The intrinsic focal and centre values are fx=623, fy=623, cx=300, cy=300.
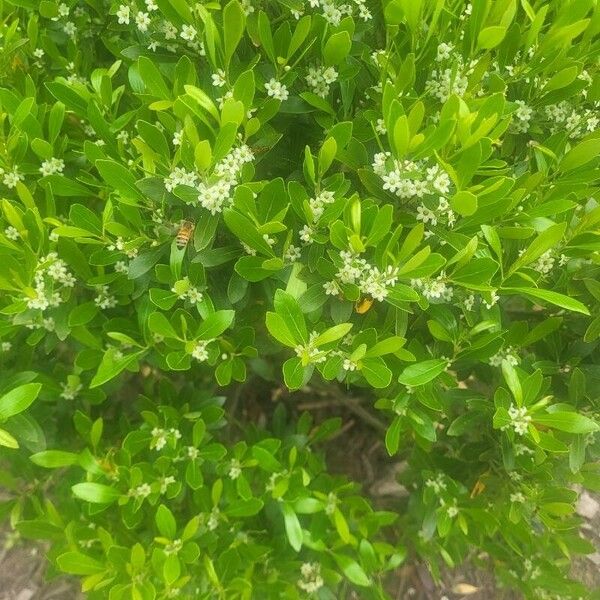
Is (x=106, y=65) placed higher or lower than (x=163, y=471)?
higher

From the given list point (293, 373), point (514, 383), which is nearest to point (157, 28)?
point (293, 373)

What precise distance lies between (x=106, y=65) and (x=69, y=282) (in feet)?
1.83

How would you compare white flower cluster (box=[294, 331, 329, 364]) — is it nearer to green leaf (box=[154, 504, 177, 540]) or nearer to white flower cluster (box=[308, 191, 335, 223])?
white flower cluster (box=[308, 191, 335, 223])

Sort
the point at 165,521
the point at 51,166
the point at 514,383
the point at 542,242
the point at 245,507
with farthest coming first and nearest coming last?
1. the point at 245,507
2. the point at 165,521
3. the point at 51,166
4. the point at 514,383
5. the point at 542,242

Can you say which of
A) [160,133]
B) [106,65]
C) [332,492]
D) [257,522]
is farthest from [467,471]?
[106,65]

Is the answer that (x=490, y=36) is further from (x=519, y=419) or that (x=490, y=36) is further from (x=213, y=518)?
(x=213, y=518)

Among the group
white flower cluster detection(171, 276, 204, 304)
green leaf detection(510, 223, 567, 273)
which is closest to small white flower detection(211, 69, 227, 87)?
white flower cluster detection(171, 276, 204, 304)

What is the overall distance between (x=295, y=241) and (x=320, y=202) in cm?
11

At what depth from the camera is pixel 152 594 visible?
51.9 inches

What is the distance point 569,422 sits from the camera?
109 cm

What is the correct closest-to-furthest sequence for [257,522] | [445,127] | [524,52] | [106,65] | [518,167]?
[445,127] < [524,52] < [518,167] < [106,65] < [257,522]

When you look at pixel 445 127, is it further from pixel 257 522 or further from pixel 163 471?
pixel 257 522

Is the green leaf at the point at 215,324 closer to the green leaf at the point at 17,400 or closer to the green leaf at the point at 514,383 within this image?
the green leaf at the point at 17,400

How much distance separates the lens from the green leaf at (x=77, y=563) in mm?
1298
